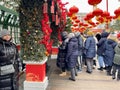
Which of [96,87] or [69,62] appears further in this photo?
[69,62]

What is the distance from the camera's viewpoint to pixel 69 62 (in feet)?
28.4

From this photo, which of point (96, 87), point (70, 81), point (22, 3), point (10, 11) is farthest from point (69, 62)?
point (10, 11)

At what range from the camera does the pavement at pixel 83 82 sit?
25.8 ft

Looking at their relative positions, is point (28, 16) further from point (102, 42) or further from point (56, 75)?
point (102, 42)

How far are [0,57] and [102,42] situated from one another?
6.11 metres

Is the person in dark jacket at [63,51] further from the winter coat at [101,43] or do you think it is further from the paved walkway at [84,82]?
the winter coat at [101,43]

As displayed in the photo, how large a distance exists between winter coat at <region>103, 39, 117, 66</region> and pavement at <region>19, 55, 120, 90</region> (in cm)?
63

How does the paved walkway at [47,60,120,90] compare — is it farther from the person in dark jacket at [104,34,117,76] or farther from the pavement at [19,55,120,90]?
the person in dark jacket at [104,34,117,76]

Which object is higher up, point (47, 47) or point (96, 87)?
point (47, 47)

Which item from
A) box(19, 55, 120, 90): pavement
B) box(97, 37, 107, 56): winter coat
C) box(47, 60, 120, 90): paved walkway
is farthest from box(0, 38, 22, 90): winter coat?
box(97, 37, 107, 56): winter coat

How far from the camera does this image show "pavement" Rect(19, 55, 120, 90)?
25.8ft

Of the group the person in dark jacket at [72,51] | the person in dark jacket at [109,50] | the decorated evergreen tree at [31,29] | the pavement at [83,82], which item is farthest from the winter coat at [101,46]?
the decorated evergreen tree at [31,29]

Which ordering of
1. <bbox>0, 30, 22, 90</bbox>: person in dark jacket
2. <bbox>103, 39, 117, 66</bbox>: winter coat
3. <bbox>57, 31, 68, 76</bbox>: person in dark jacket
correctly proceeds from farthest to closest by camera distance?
<bbox>103, 39, 117, 66</bbox>: winter coat → <bbox>57, 31, 68, 76</bbox>: person in dark jacket → <bbox>0, 30, 22, 90</bbox>: person in dark jacket

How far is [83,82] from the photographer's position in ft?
28.6
